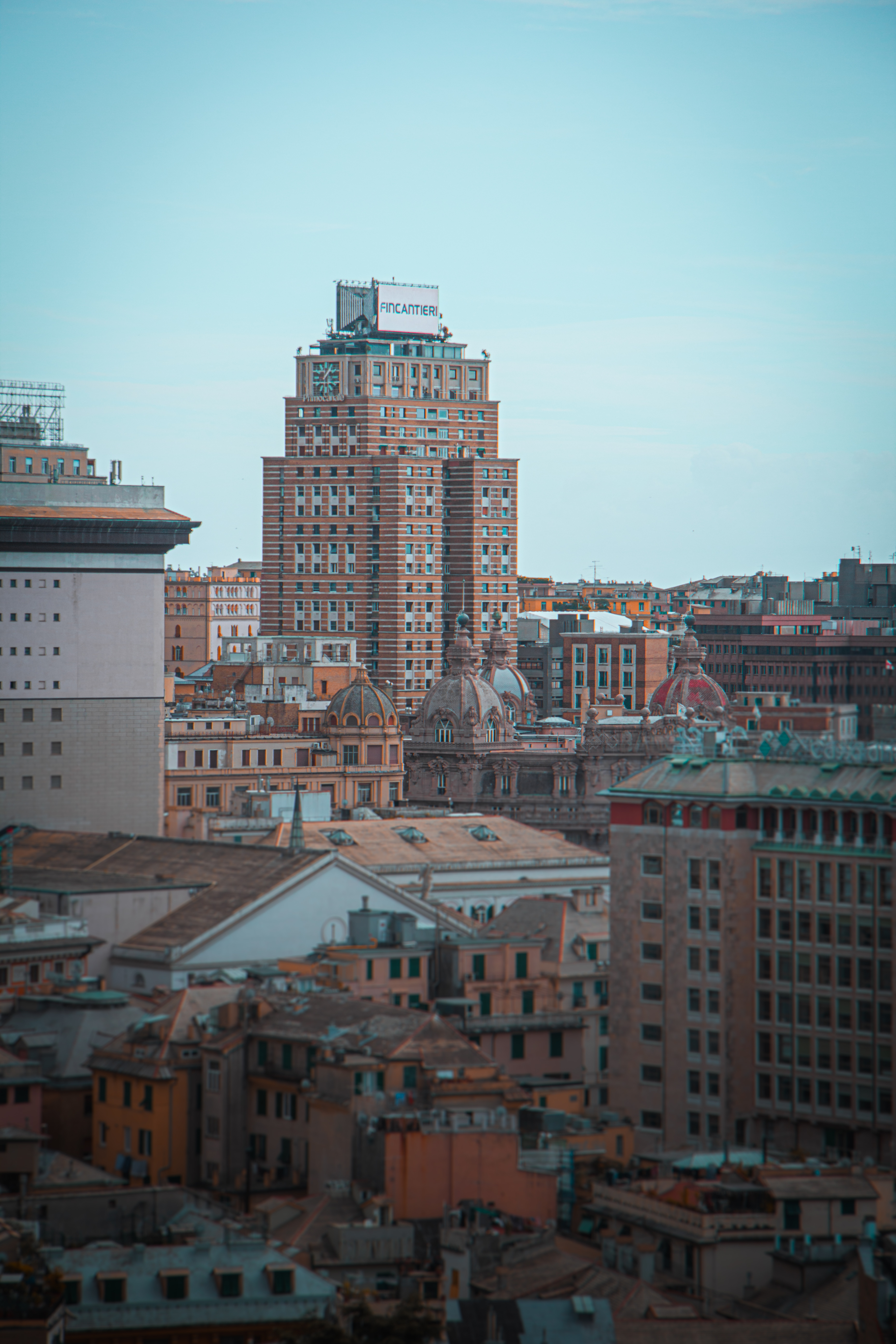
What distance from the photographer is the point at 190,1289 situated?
3364 inches

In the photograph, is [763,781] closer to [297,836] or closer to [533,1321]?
[297,836]

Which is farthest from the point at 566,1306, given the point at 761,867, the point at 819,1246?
the point at 761,867

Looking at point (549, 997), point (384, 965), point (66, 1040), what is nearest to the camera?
point (66, 1040)

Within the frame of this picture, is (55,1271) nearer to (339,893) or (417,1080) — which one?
(417,1080)

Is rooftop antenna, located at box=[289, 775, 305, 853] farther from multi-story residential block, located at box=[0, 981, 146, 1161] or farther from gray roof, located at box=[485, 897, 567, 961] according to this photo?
multi-story residential block, located at box=[0, 981, 146, 1161]

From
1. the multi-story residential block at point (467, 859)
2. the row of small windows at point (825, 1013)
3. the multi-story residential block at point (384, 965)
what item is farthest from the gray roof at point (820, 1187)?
the multi-story residential block at point (467, 859)

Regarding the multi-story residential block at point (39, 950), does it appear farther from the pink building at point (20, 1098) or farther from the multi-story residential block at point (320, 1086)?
the multi-story residential block at point (320, 1086)

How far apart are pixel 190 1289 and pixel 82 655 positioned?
10558 centimetres

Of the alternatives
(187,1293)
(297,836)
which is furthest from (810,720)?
(187,1293)

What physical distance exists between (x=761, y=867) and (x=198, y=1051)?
2549 cm

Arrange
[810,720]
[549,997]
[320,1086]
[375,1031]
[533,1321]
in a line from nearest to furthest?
1. [533,1321]
2. [320,1086]
3. [375,1031]
4. [549,997]
5. [810,720]

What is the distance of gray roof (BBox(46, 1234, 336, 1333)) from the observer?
84000mm

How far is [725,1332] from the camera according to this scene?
8381 cm

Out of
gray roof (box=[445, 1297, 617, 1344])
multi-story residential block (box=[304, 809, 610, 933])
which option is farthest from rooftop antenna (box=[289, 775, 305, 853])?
gray roof (box=[445, 1297, 617, 1344])
